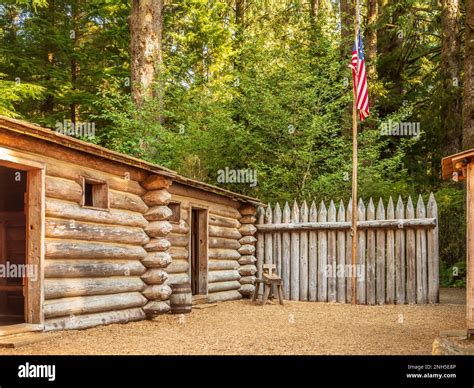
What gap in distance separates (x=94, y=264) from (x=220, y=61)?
18.1 m

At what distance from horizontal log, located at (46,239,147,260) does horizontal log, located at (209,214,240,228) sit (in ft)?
12.4

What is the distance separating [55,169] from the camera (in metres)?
10.5

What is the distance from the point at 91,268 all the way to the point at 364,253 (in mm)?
7442

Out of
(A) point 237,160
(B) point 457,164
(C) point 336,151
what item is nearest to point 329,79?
(C) point 336,151

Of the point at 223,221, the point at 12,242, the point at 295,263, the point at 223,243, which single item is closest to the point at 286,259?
the point at 295,263

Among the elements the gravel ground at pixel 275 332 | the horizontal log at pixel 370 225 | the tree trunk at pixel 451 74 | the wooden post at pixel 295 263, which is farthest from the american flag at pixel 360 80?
the tree trunk at pixel 451 74

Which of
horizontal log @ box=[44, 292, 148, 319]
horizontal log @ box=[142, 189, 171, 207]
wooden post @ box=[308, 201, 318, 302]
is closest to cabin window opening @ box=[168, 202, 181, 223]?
horizontal log @ box=[142, 189, 171, 207]

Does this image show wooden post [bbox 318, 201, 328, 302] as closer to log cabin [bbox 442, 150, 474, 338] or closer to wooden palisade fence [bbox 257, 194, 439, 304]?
wooden palisade fence [bbox 257, 194, 439, 304]

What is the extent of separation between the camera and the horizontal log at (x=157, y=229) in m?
13.4

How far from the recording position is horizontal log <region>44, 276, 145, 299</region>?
33.5ft

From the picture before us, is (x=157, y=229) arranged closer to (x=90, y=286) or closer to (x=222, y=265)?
(x=90, y=286)

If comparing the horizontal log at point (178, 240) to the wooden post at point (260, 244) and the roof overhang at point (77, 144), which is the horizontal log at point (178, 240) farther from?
the wooden post at point (260, 244)

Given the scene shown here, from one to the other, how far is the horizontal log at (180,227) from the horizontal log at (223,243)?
1.32 m

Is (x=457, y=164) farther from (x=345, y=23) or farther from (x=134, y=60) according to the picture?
(x=345, y=23)
